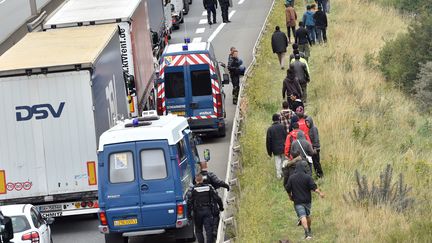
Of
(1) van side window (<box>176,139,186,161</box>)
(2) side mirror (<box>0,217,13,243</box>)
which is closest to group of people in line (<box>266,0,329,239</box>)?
(1) van side window (<box>176,139,186,161</box>)

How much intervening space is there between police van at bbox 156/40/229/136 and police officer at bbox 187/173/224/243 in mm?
11347

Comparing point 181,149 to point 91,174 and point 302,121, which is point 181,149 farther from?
point 302,121

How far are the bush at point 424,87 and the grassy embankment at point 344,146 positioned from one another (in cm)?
55

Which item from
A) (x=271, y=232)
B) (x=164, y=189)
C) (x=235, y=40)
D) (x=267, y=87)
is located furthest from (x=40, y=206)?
(x=235, y=40)

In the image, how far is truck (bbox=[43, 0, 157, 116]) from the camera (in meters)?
28.5

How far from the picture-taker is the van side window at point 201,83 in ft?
98.1

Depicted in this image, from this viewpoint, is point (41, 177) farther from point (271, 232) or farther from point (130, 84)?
point (130, 84)

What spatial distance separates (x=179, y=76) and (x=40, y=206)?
8675 millimetres

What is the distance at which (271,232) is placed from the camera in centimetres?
1966

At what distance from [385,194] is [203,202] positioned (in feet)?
12.1

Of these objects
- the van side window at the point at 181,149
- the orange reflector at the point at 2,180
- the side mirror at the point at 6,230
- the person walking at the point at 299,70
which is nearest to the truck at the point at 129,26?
the person walking at the point at 299,70

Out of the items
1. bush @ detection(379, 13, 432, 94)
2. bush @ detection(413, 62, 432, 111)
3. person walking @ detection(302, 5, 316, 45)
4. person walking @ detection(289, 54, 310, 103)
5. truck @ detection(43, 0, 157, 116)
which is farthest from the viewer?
person walking @ detection(302, 5, 316, 45)

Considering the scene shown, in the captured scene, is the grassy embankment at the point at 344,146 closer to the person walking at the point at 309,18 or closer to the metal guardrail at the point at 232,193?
the metal guardrail at the point at 232,193

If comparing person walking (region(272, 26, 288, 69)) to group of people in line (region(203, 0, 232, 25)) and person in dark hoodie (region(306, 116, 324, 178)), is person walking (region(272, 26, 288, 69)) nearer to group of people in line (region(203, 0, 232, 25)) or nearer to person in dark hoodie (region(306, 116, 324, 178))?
group of people in line (region(203, 0, 232, 25))
